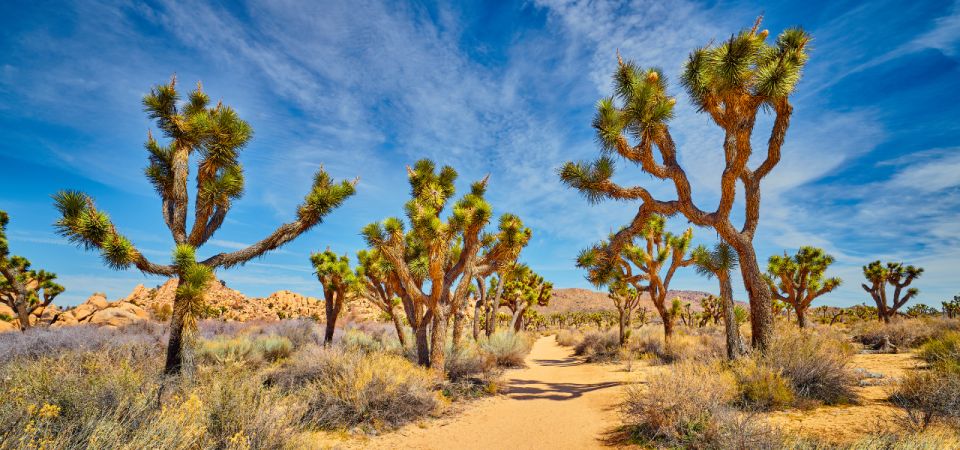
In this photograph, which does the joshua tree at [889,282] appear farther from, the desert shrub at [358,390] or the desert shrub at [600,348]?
the desert shrub at [358,390]

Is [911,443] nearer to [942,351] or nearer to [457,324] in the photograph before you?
[942,351]

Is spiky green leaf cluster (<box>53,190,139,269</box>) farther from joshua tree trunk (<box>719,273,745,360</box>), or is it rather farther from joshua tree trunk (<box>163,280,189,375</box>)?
joshua tree trunk (<box>719,273,745,360</box>)

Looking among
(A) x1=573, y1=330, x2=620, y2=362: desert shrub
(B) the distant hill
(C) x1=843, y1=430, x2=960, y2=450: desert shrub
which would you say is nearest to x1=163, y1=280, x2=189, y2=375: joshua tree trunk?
(C) x1=843, y1=430, x2=960, y2=450: desert shrub

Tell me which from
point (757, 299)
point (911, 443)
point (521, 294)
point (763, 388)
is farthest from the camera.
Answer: point (521, 294)

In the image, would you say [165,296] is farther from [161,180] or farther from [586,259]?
[586,259]

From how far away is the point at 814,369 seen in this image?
24.1ft

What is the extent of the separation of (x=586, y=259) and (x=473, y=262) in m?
3.50

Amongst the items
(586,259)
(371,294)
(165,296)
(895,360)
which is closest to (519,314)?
(371,294)

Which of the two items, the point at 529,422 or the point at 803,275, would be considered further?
the point at 803,275

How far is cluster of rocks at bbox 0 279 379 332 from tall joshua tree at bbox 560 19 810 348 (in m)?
10.1

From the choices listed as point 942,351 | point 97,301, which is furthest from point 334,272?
point 97,301

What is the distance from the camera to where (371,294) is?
53.7 ft

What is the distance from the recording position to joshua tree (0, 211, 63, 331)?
17.7m

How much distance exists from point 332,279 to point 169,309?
58.3 feet
